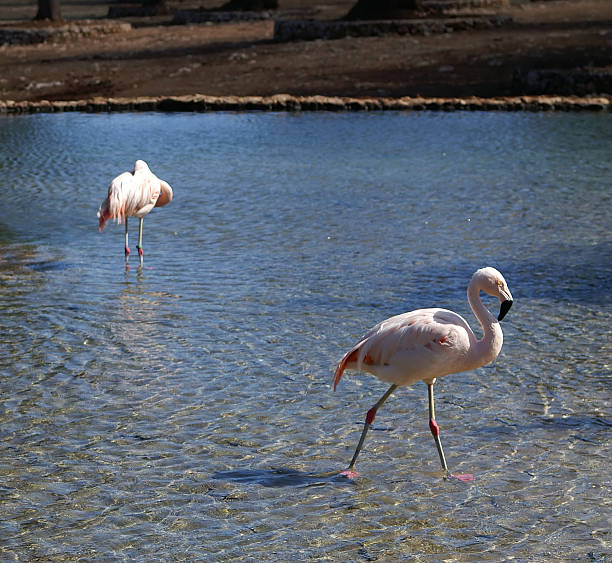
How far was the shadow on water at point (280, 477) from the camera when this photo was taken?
6398 millimetres

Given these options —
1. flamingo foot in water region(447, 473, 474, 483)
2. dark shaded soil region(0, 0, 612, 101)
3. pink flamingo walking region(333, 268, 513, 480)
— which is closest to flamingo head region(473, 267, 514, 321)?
pink flamingo walking region(333, 268, 513, 480)

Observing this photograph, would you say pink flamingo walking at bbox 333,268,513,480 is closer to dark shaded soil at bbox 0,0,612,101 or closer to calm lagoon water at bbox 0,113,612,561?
calm lagoon water at bbox 0,113,612,561

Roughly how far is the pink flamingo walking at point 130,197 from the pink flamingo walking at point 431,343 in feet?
20.1

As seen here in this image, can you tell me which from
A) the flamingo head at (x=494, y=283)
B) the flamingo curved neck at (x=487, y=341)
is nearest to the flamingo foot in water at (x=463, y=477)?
the flamingo curved neck at (x=487, y=341)

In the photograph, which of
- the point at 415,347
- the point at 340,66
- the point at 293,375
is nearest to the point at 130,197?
the point at 293,375

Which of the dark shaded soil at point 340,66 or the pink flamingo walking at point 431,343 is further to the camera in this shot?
the dark shaded soil at point 340,66

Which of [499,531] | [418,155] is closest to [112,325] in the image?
[499,531]

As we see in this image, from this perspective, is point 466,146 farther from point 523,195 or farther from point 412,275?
point 412,275

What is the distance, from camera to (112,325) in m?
9.77

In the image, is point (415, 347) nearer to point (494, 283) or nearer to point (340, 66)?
point (494, 283)

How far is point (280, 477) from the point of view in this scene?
6480mm

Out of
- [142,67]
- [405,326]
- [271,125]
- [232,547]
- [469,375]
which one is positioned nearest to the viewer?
[232,547]

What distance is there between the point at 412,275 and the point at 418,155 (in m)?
8.73

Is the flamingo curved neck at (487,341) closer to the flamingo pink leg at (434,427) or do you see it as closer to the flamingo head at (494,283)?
Answer: the flamingo head at (494,283)
